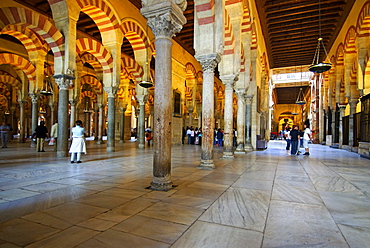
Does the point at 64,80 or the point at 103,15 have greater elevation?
the point at 103,15

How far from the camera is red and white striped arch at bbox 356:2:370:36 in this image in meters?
7.70

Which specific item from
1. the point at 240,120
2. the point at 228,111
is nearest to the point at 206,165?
the point at 228,111

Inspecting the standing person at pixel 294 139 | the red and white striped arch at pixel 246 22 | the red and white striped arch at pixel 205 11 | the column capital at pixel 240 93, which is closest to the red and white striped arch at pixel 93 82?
the column capital at pixel 240 93

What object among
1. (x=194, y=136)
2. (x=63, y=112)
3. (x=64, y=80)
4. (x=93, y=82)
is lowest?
(x=194, y=136)

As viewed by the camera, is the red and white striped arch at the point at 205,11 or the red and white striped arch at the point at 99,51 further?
the red and white striped arch at the point at 99,51

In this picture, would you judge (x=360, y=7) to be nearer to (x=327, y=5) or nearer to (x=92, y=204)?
(x=327, y=5)

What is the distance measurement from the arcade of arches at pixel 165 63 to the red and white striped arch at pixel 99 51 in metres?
0.04

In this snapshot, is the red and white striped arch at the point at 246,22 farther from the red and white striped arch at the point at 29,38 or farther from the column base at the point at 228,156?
the red and white striped arch at the point at 29,38

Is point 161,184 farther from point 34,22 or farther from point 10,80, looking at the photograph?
point 10,80

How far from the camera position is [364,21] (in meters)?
8.07

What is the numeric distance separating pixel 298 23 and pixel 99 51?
9622 millimetres

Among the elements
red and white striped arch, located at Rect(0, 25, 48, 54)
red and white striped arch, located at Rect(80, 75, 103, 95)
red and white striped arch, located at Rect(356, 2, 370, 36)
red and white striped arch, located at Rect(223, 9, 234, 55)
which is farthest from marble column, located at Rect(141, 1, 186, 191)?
red and white striped arch, located at Rect(80, 75, 103, 95)

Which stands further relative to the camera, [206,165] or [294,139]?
[294,139]

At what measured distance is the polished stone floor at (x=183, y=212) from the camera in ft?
5.52
